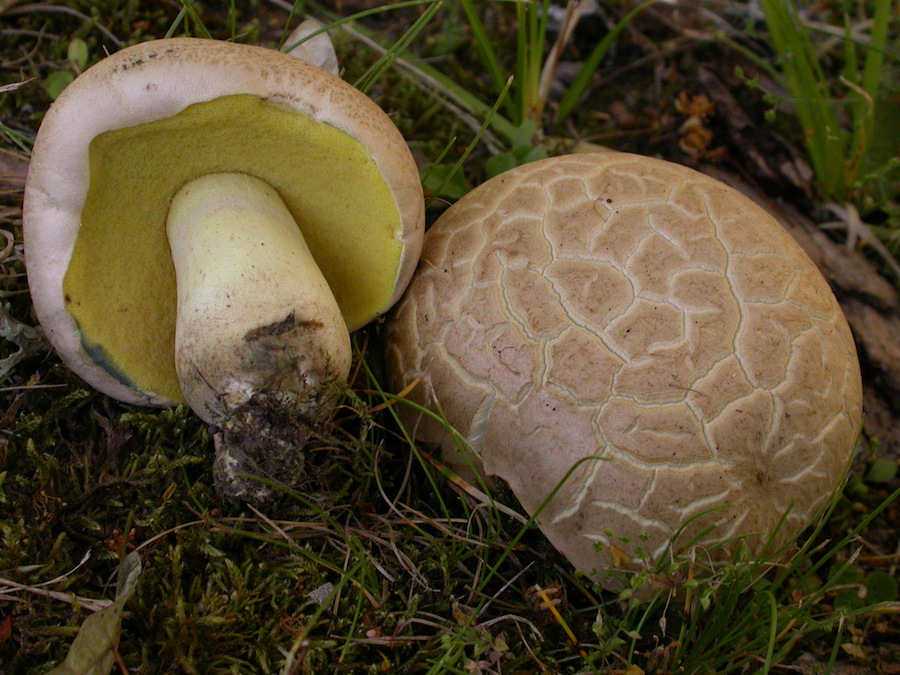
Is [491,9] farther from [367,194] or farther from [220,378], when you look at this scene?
[220,378]

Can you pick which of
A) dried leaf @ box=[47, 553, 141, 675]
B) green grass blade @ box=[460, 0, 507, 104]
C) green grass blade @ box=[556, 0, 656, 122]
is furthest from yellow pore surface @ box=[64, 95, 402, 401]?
green grass blade @ box=[556, 0, 656, 122]

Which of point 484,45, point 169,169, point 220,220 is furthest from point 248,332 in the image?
point 484,45

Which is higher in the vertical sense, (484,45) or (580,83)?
(484,45)

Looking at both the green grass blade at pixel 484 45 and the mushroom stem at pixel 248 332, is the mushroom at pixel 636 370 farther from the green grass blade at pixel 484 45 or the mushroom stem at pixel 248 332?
the green grass blade at pixel 484 45

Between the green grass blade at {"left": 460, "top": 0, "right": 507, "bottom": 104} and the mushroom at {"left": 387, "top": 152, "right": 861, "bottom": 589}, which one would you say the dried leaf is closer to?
the mushroom at {"left": 387, "top": 152, "right": 861, "bottom": 589}

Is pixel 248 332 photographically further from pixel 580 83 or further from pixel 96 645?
pixel 580 83

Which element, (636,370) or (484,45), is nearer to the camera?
(636,370)

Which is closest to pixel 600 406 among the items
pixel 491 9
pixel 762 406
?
pixel 762 406

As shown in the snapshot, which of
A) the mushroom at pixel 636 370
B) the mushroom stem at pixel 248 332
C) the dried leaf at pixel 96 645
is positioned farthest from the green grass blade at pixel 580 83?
the dried leaf at pixel 96 645
